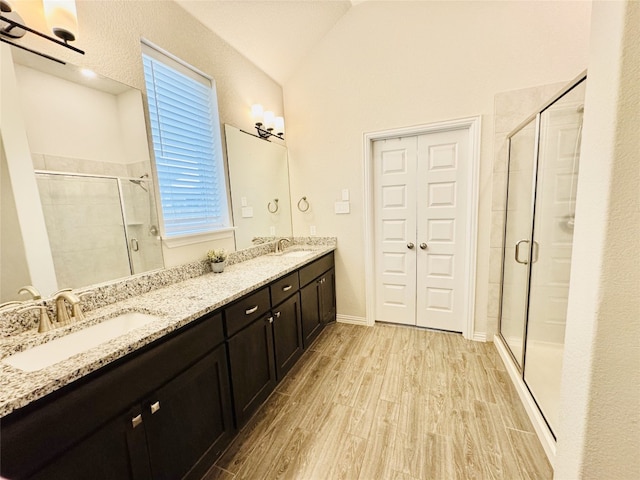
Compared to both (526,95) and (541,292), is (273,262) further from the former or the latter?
(526,95)

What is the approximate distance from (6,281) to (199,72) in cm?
176

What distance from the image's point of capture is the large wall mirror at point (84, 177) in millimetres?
1153

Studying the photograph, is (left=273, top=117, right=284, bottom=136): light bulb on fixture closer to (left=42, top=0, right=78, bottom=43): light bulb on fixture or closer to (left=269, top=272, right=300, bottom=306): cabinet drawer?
(left=269, top=272, right=300, bottom=306): cabinet drawer

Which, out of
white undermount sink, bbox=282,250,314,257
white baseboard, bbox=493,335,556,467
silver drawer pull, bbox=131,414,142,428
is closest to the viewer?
silver drawer pull, bbox=131,414,142,428

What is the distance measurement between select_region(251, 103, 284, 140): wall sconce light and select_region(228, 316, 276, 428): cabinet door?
1.79 meters

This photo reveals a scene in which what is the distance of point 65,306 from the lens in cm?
119

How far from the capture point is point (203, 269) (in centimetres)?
197

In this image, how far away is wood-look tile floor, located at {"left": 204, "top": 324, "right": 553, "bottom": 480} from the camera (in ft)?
4.45

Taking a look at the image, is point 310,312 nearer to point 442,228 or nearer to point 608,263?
point 442,228

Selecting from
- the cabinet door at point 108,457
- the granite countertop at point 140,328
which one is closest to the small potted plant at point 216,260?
the granite countertop at point 140,328

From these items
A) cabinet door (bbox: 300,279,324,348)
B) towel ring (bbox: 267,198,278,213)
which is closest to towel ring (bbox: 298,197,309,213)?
towel ring (bbox: 267,198,278,213)

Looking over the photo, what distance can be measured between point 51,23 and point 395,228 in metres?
2.69

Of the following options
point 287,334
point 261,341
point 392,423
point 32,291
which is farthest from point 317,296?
point 32,291

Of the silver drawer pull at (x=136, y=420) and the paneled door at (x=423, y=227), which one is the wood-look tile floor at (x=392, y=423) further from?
the silver drawer pull at (x=136, y=420)
